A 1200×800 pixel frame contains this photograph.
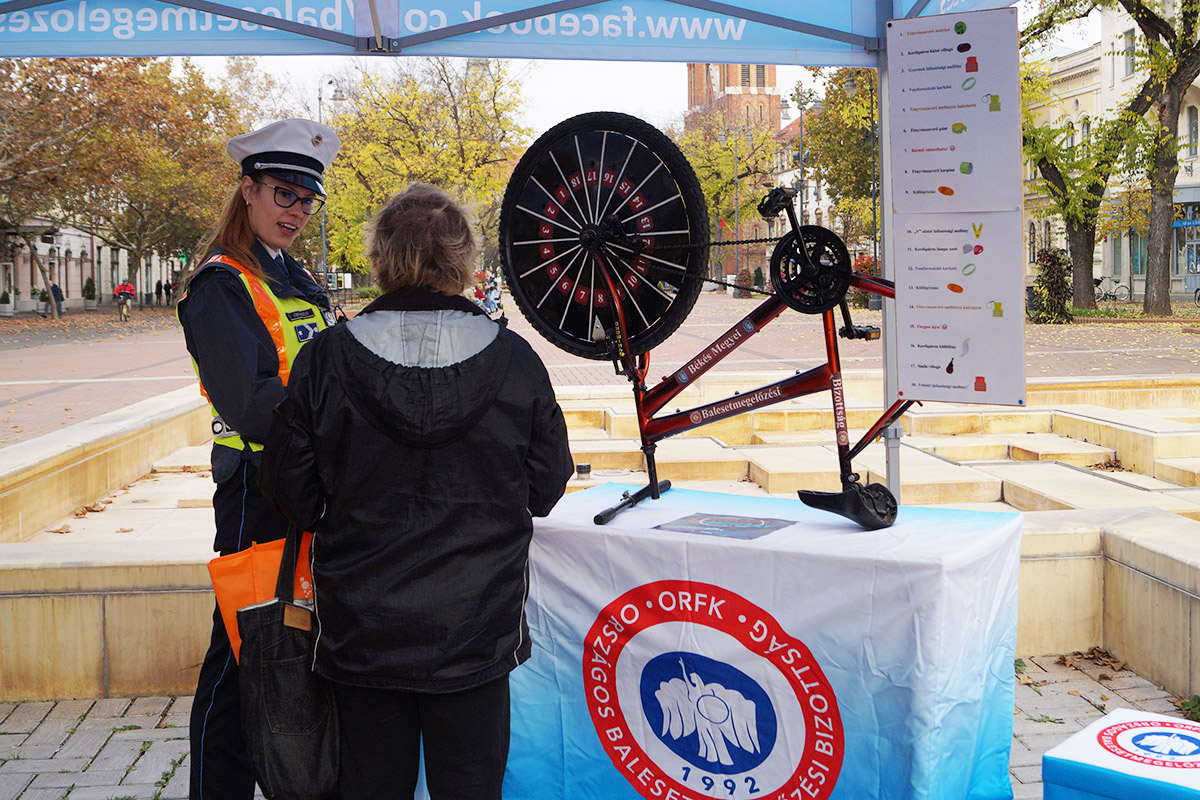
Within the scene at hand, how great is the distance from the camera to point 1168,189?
2945 cm

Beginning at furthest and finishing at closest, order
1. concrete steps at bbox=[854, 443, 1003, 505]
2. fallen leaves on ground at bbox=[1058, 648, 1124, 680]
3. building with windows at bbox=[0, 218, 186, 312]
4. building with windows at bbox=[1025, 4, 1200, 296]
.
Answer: building with windows at bbox=[0, 218, 186, 312], building with windows at bbox=[1025, 4, 1200, 296], concrete steps at bbox=[854, 443, 1003, 505], fallen leaves on ground at bbox=[1058, 648, 1124, 680]

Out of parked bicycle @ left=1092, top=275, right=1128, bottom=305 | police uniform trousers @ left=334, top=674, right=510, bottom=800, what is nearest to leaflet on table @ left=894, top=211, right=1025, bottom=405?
police uniform trousers @ left=334, top=674, right=510, bottom=800

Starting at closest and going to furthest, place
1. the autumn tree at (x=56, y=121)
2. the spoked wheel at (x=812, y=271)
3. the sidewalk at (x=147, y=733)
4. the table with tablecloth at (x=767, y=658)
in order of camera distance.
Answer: the table with tablecloth at (x=767, y=658) → the spoked wheel at (x=812, y=271) → the sidewalk at (x=147, y=733) → the autumn tree at (x=56, y=121)

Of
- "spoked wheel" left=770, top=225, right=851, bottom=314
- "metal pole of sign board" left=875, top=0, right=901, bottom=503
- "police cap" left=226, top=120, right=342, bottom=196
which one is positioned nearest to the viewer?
"police cap" left=226, top=120, right=342, bottom=196

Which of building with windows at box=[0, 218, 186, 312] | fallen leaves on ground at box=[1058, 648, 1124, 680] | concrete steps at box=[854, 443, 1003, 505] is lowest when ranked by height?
Answer: fallen leaves on ground at box=[1058, 648, 1124, 680]

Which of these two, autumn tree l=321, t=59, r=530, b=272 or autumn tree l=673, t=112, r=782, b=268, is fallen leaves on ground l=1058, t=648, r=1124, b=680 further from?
autumn tree l=673, t=112, r=782, b=268

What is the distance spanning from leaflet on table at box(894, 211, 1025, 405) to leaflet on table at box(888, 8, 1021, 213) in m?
0.08

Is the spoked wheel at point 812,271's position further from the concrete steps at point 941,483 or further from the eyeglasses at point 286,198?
the concrete steps at point 941,483

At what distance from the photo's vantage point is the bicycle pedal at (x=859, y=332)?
11.0 ft

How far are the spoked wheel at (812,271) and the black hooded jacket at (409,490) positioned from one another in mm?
1185

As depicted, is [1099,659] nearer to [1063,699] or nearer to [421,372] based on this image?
[1063,699]

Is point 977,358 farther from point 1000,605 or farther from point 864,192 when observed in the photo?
point 864,192

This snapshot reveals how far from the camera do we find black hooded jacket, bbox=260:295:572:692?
7.31ft

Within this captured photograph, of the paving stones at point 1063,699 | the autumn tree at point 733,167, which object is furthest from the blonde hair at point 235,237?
the autumn tree at point 733,167
